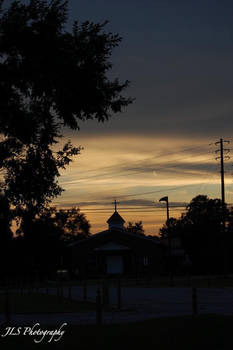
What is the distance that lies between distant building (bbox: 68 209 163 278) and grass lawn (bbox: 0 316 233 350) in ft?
233

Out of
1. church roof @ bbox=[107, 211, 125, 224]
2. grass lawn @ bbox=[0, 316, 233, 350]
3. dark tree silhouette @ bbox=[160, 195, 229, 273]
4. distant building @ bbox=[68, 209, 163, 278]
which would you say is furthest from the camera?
church roof @ bbox=[107, 211, 125, 224]

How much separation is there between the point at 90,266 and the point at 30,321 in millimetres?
66916

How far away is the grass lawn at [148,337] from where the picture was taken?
15.1m

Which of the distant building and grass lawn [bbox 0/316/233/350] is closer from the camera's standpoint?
grass lawn [bbox 0/316/233/350]

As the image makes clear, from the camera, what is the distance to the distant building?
295 feet

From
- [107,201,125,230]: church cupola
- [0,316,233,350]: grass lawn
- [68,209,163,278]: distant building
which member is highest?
[107,201,125,230]: church cupola

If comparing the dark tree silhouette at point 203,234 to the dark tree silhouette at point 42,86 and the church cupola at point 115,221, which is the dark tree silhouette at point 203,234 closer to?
the church cupola at point 115,221

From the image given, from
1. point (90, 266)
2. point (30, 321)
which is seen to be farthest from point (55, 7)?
point (90, 266)

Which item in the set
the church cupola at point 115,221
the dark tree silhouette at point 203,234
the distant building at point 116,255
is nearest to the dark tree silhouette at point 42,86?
the dark tree silhouette at point 203,234

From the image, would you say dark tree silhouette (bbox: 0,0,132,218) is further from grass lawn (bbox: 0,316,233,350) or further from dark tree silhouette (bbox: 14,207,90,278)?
dark tree silhouette (bbox: 14,207,90,278)

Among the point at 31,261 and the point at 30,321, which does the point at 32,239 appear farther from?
the point at 30,321

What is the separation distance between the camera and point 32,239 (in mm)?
94875

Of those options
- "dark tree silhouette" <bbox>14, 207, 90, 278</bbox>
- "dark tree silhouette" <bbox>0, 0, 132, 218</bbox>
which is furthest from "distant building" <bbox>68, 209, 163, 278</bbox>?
"dark tree silhouette" <bbox>0, 0, 132, 218</bbox>

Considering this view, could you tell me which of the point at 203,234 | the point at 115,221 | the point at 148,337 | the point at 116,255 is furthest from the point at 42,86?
the point at 203,234
